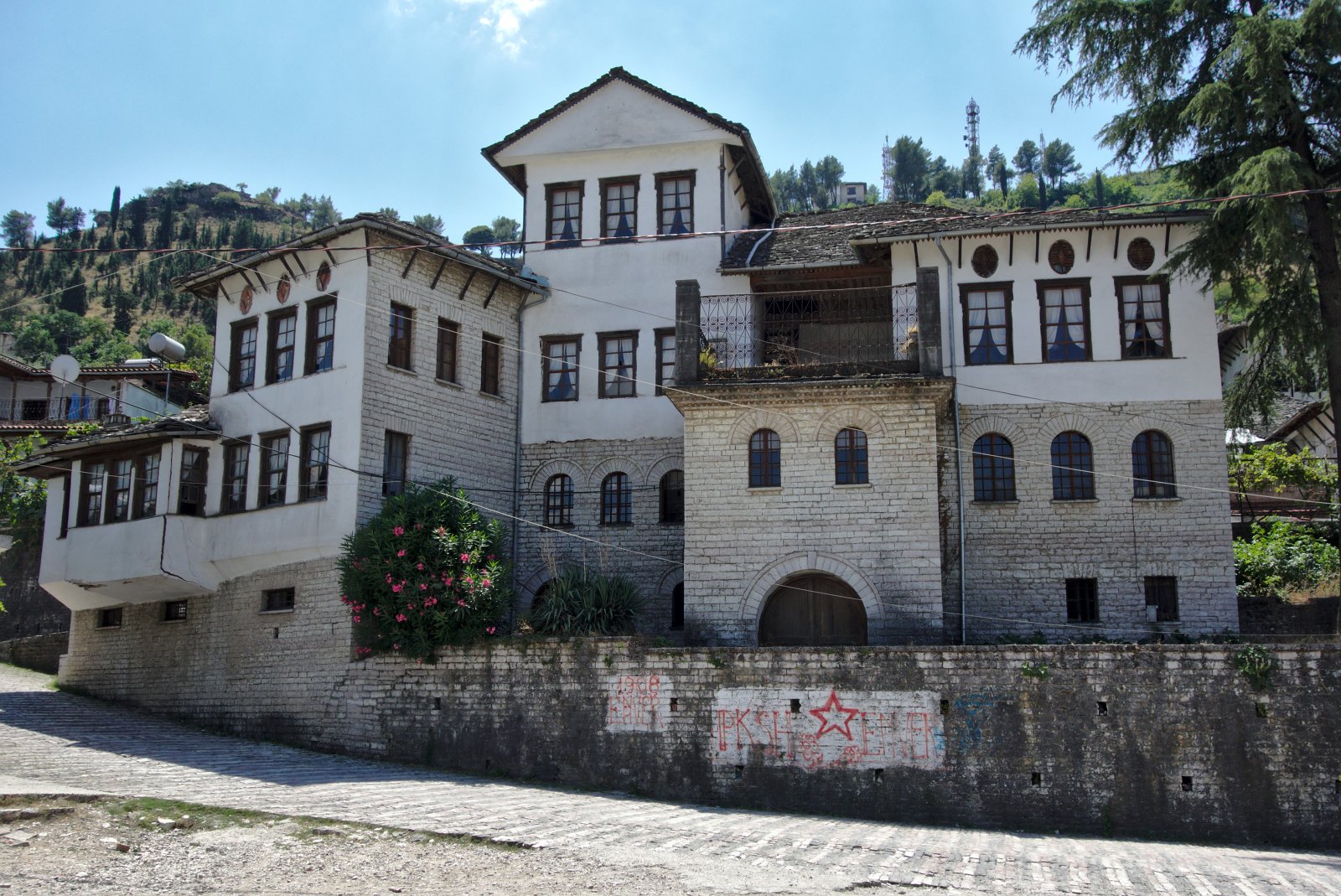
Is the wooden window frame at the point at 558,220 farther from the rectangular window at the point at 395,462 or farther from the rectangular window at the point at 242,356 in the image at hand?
the rectangular window at the point at 242,356

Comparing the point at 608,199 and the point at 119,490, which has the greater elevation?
the point at 608,199

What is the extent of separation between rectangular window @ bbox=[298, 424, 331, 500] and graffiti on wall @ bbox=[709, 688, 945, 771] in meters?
9.39

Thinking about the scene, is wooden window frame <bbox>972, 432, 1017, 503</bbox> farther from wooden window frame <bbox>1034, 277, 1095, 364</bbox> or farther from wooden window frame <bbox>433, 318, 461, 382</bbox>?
wooden window frame <bbox>433, 318, 461, 382</bbox>

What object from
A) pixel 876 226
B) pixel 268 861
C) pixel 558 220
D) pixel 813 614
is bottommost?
pixel 268 861

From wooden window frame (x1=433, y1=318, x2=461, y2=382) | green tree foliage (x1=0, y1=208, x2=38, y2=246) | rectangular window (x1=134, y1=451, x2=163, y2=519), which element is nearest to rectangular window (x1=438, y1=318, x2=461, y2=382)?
wooden window frame (x1=433, y1=318, x2=461, y2=382)

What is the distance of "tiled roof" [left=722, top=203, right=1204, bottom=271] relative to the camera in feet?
80.7

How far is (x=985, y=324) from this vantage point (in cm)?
2516

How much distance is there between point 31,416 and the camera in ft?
180

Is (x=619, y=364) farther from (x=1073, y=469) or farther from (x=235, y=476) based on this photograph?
(x=1073, y=469)

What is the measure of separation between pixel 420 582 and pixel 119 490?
9206 mm

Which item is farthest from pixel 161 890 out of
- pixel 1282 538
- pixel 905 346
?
pixel 1282 538

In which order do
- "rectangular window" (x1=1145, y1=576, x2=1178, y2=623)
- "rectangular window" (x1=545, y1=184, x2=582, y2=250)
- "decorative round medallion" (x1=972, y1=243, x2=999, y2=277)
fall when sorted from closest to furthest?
"rectangular window" (x1=1145, y1=576, x2=1178, y2=623) → "decorative round medallion" (x1=972, y1=243, x2=999, y2=277) → "rectangular window" (x1=545, y1=184, x2=582, y2=250)

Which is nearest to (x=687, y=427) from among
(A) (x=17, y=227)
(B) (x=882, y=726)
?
(B) (x=882, y=726)

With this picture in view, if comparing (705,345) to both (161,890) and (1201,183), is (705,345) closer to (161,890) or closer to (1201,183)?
(1201,183)
